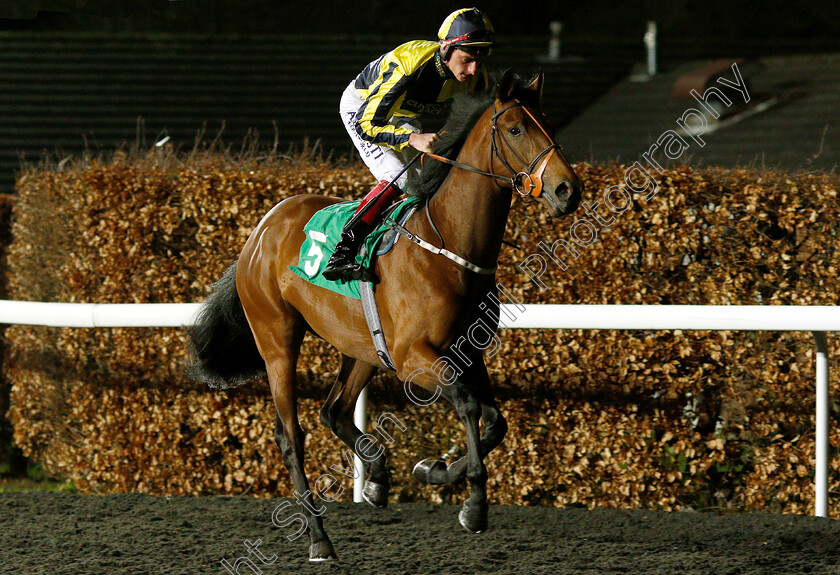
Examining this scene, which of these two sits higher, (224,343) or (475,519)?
(224,343)

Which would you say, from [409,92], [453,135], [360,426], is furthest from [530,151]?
[360,426]

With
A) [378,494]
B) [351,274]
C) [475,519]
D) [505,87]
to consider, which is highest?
[505,87]

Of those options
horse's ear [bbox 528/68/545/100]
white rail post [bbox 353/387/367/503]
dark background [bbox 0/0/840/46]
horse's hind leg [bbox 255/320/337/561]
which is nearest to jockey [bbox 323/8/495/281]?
horse's ear [bbox 528/68/545/100]

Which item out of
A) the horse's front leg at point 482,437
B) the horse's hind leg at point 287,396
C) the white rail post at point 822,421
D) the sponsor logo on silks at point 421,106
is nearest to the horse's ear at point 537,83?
the sponsor logo on silks at point 421,106

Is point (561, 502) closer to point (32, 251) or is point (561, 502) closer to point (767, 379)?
point (767, 379)

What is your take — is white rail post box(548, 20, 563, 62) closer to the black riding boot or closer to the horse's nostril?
the black riding boot

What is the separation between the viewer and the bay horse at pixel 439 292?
3330mm

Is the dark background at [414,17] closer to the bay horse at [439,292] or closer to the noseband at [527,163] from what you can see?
the bay horse at [439,292]

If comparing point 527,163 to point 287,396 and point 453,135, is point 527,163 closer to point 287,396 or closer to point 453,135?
point 453,135

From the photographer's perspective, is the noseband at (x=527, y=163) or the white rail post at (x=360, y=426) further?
the white rail post at (x=360, y=426)

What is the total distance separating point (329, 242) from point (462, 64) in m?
0.92

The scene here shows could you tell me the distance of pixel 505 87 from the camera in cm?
340

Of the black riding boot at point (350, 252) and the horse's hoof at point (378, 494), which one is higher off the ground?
the black riding boot at point (350, 252)

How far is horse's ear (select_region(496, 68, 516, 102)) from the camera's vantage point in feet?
11.1
